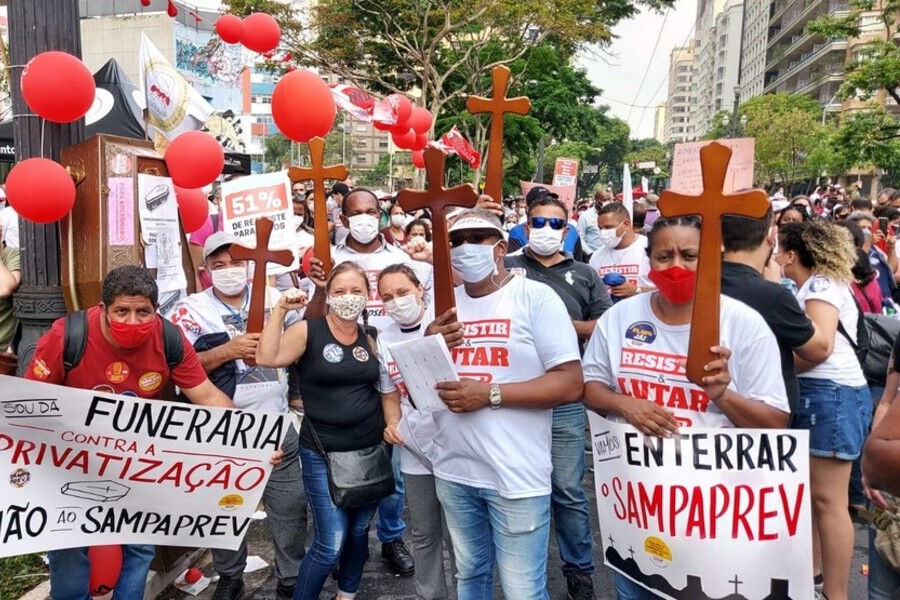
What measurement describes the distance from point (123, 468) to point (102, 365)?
0.47m

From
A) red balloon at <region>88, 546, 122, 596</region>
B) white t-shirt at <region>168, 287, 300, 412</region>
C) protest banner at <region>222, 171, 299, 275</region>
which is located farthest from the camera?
protest banner at <region>222, 171, 299, 275</region>

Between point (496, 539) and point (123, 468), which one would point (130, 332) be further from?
point (496, 539)

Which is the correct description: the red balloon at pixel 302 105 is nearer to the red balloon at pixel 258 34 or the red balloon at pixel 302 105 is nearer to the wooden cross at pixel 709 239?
the red balloon at pixel 258 34

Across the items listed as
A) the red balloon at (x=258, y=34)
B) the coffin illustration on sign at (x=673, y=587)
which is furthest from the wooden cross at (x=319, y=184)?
the red balloon at (x=258, y=34)

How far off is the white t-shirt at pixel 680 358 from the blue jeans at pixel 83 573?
2.24 m

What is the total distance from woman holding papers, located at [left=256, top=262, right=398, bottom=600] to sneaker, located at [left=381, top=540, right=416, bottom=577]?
83 cm

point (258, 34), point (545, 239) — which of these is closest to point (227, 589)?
point (545, 239)

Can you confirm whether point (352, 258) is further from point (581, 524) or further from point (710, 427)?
point (710, 427)

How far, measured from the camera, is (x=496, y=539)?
9.03ft

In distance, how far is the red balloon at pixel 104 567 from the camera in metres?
3.12

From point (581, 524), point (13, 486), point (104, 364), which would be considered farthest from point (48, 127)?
Answer: point (581, 524)

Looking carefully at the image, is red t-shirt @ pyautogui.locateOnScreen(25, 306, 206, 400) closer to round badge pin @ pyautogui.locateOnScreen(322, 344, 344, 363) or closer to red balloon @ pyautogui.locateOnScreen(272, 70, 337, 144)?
round badge pin @ pyautogui.locateOnScreen(322, 344, 344, 363)

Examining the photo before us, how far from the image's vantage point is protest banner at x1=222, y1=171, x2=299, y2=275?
422 centimetres

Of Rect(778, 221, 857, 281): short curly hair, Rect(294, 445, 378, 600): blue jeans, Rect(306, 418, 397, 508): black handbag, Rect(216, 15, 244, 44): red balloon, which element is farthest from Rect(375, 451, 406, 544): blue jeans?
Rect(216, 15, 244, 44): red balloon
